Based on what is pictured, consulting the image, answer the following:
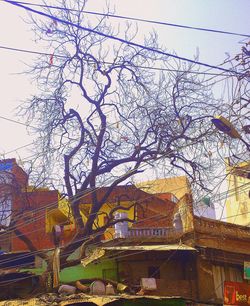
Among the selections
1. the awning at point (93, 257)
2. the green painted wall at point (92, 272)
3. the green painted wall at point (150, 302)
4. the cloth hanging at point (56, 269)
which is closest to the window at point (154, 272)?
the green painted wall at point (92, 272)

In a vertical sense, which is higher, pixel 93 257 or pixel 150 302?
pixel 93 257

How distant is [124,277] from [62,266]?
210 cm

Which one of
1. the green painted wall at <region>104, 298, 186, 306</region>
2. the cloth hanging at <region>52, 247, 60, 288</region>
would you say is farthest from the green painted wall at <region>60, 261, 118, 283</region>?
the green painted wall at <region>104, 298, 186, 306</region>

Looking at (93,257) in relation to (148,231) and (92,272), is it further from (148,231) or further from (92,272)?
(148,231)

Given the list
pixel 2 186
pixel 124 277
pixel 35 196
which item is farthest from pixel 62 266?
pixel 35 196

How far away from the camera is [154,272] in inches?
694

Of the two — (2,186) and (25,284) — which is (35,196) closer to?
(2,186)

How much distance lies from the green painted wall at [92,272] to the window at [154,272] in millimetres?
1122

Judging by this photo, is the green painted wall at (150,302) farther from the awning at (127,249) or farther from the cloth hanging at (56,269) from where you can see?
the cloth hanging at (56,269)

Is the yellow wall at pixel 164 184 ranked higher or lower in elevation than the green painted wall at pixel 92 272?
higher

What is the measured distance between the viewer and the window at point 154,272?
17.6 m

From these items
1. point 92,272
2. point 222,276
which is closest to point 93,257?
point 92,272

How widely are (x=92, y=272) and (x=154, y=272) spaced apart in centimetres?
210

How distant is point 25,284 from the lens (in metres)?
17.6
